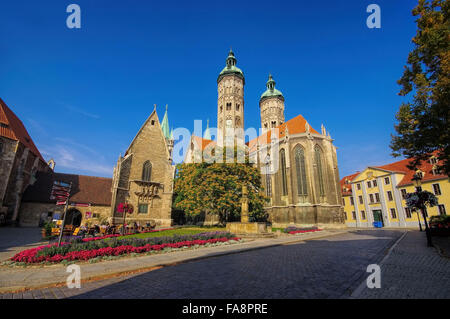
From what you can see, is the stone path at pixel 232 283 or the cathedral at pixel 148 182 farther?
the cathedral at pixel 148 182

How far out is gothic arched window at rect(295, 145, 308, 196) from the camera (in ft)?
110

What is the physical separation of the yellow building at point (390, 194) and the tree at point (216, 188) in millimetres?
23477

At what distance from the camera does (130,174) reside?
102 ft

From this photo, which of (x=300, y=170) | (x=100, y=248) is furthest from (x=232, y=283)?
(x=300, y=170)

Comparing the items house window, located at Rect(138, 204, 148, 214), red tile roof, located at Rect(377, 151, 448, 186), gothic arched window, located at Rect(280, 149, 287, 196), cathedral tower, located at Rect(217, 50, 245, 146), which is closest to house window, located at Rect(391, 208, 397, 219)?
red tile roof, located at Rect(377, 151, 448, 186)

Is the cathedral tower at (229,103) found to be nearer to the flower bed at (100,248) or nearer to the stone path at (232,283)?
the flower bed at (100,248)

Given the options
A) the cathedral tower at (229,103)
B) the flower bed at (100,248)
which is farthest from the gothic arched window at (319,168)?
the flower bed at (100,248)

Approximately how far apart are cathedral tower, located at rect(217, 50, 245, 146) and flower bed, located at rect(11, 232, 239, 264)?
38.7 meters

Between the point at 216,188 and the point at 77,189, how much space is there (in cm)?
2378

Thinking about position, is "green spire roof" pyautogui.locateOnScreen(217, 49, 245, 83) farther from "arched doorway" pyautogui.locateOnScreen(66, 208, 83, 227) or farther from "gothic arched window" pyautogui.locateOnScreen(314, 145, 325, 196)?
"arched doorway" pyautogui.locateOnScreen(66, 208, 83, 227)

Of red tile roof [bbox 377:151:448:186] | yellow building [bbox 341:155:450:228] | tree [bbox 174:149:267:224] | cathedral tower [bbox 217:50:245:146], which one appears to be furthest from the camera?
cathedral tower [bbox 217:50:245:146]

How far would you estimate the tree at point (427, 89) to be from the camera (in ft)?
31.4
